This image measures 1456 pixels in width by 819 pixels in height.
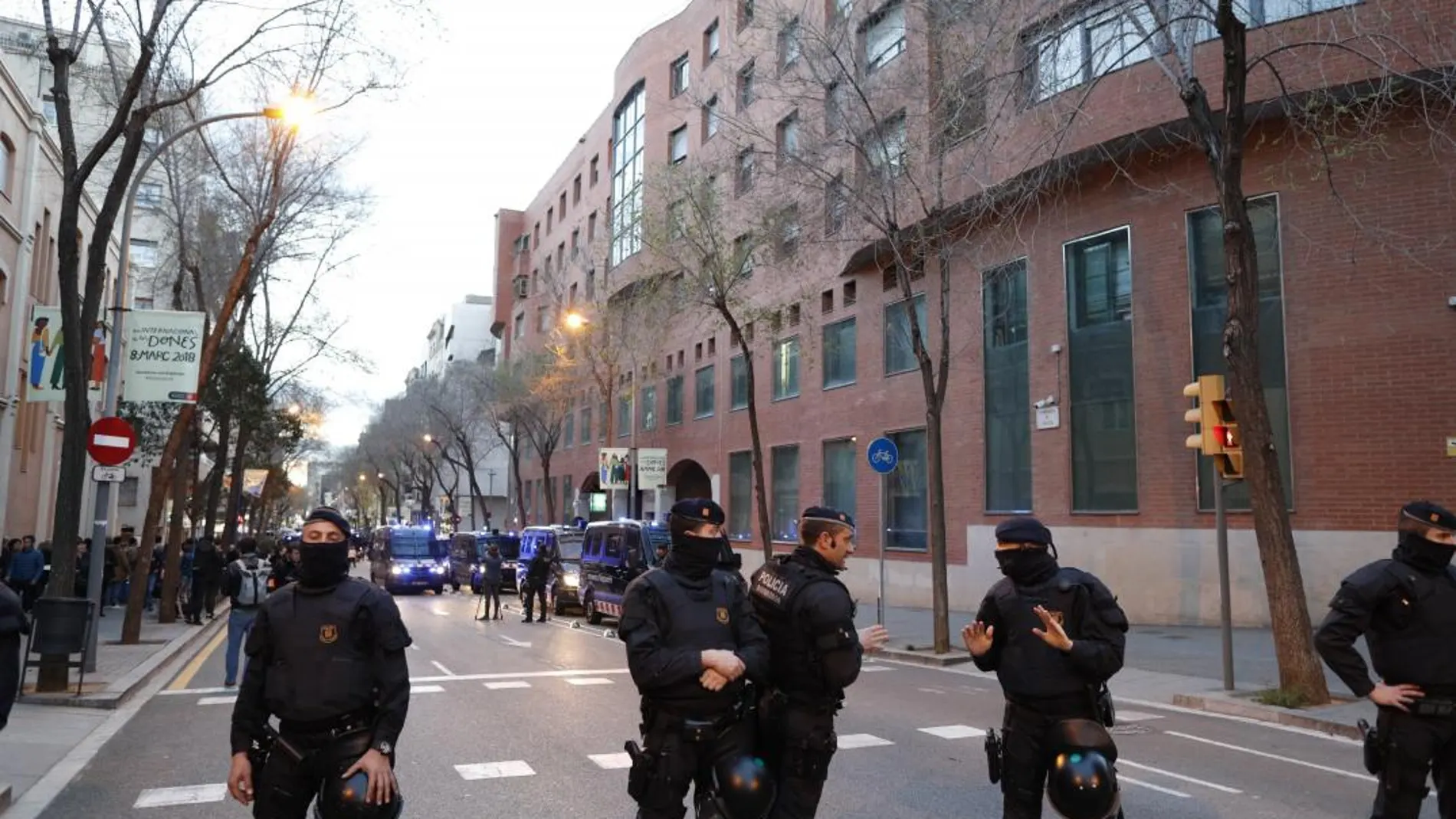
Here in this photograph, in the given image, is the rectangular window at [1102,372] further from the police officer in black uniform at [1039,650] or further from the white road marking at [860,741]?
the police officer in black uniform at [1039,650]

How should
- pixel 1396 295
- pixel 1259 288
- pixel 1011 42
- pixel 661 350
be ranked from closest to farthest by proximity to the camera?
pixel 1011 42, pixel 1396 295, pixel 1259 288, pixel 661 350

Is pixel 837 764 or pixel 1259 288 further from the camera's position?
pixel 1259 288

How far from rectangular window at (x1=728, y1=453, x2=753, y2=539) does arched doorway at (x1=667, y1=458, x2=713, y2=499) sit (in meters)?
4.83

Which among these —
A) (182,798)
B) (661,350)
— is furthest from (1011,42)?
(661,350)

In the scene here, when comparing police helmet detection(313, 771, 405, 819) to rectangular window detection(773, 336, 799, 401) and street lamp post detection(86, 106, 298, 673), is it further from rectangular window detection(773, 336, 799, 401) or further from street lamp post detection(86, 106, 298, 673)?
rectangular window detection(773, 336, 799, 401)

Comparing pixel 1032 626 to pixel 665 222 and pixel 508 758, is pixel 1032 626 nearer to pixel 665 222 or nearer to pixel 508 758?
pixel 508 758

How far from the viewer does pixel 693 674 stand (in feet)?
13.1

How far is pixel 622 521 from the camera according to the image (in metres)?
22.1

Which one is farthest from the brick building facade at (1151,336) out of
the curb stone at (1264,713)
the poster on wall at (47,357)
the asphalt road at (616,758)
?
the poster on wall at (47,357)

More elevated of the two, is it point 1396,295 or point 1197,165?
point 1197,165

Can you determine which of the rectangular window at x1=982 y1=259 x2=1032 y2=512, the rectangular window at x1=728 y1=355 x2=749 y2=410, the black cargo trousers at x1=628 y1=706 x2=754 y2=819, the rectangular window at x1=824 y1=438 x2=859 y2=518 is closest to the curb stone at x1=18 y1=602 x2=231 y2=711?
the black cargo trousers at x1=628 y1=706 x2=754 y2=819

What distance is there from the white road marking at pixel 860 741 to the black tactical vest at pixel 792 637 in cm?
453

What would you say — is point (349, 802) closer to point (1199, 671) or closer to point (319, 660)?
point (319, 660)

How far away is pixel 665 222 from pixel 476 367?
37598mm
